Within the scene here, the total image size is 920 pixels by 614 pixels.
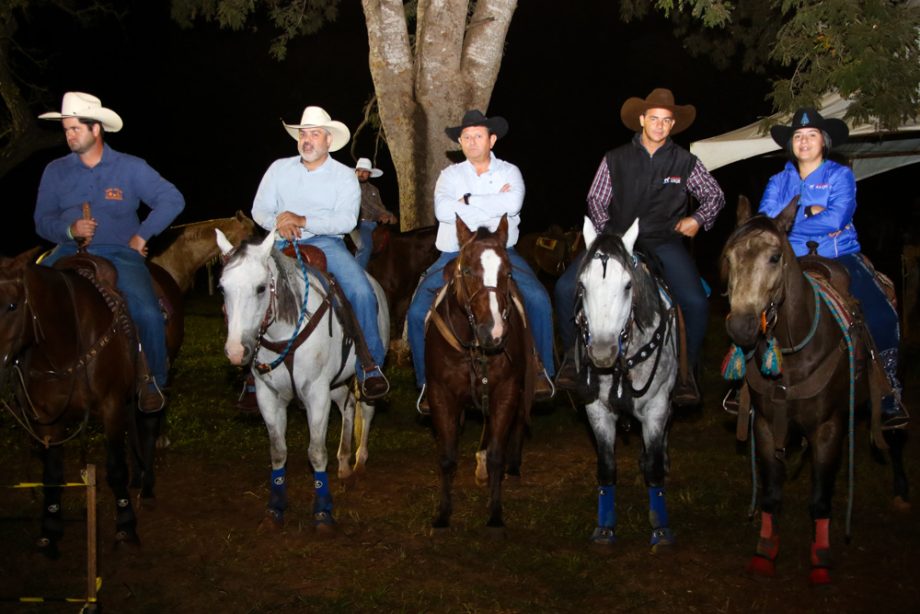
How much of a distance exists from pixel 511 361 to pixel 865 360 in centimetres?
233

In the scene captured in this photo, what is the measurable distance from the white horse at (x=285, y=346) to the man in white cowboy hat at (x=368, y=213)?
520 centimetres

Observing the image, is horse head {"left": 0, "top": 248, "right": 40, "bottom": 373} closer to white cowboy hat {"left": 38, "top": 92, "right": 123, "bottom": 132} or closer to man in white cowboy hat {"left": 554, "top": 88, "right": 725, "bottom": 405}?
white cowboy hat {"left": 38, "top": 92, "right": 123, "bottom": 132}

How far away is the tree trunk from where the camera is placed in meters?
11.8

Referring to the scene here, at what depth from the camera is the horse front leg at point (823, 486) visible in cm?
554

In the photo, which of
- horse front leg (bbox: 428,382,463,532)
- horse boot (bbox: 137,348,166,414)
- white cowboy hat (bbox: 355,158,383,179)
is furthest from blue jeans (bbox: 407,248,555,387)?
white cowboy hat (bbox: 355,158,383,179)

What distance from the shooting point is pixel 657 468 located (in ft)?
20.1

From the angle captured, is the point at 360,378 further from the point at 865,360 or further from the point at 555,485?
the point at 865,360

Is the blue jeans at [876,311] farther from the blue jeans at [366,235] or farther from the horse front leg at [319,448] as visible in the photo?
the blue jeans at [366,235]

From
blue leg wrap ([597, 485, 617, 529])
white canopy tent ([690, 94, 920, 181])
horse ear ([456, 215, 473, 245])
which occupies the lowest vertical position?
blue leg wrap ([597, 485, 617, 529])

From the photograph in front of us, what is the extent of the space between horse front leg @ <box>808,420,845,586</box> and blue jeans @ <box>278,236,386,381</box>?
3294 mm

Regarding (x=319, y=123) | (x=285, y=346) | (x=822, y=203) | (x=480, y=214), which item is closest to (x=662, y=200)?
(x=822, y=203)

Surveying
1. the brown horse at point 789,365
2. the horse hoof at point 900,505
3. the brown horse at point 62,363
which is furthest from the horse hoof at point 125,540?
the horse hoof at point 900,505

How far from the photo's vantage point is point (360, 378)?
23.7 ft

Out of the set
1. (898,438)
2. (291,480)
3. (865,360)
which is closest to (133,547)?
(291,480)
